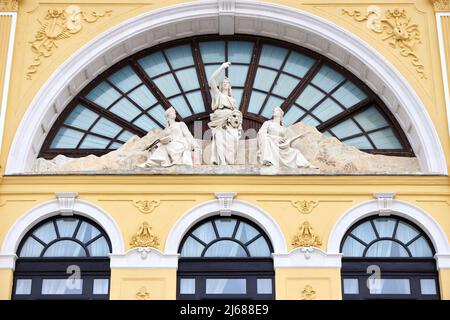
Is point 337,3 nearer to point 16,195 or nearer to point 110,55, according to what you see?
point 110,55

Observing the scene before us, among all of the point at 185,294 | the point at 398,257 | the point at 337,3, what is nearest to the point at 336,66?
the point at 337,3

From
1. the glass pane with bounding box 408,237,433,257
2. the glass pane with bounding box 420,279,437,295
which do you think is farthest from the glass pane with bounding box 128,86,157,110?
the glass pane with bounding box 420,279,437,295

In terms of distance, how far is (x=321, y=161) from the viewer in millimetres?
17672

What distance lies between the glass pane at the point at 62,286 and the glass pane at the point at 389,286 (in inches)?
200

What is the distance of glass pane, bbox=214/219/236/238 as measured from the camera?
16.8 metres

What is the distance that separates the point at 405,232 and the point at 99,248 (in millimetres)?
5475

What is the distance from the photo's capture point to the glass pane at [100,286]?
53.4ft

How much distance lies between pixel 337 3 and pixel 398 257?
547 centimetres

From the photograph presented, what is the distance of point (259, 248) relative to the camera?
16656 millimetres

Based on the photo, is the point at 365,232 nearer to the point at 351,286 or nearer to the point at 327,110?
the point at 351,286

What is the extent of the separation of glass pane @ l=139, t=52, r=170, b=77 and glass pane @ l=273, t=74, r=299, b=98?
88.8 inches

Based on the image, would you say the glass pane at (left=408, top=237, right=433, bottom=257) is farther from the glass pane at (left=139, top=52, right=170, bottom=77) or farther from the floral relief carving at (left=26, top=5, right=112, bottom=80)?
the floral relief carving at (left=26, top=5, right=112, bottom=80)

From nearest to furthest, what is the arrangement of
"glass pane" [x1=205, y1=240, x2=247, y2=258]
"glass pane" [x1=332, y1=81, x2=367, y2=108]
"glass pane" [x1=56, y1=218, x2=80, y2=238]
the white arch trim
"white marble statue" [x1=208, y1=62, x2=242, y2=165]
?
"glass pane" [x1=205, y1=240, x2=247, y2=258], "glass pane" [x1=56, y1=218, x2=80, y2=238], "white marble statue" [x1=208, y1=62, x2=242, y2=165], the white arch trim, "glass pane" [x1=332, y1=81, x2=367, y2=108]

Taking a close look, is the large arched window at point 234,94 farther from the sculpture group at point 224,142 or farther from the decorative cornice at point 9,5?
the decorative cornice at point 9,5
